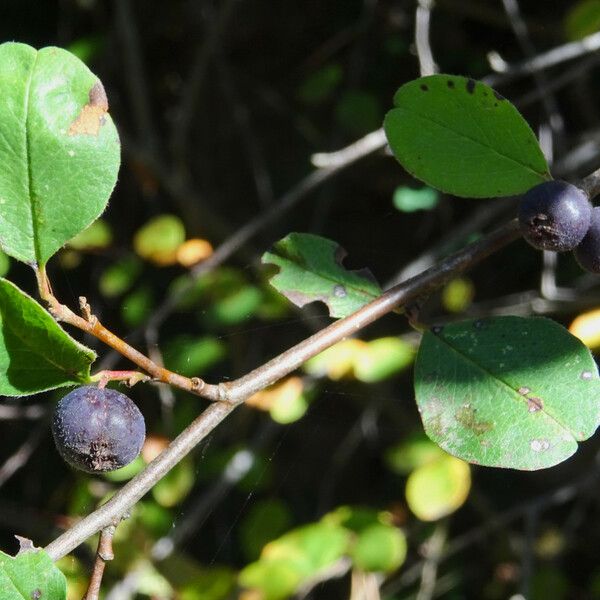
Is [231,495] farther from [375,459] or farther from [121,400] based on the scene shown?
[121,400]

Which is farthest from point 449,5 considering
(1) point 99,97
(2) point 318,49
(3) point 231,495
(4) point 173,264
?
(1) point 99,97

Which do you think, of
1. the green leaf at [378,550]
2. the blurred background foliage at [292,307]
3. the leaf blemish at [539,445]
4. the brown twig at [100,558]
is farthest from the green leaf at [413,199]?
the brown twig at [100,558]

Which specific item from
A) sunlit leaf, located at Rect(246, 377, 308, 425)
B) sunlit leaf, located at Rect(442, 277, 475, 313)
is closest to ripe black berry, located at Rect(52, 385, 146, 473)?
sunlit leaf, located at Rect(246, 377, 308, 425)

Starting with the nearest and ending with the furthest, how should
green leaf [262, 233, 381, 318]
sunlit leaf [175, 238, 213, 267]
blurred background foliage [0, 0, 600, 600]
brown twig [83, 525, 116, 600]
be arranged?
brown twig [83, 525, 116, 600]
green leaf [262, 233, 381, 318]
blurred background foliage [0, 0, 600, 600]
sunlit leaf [175, 238, 213, 267]

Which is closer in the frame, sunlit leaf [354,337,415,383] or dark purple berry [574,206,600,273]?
dark purple berry [574,206,600,273]

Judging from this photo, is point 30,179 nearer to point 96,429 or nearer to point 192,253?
point 96,429

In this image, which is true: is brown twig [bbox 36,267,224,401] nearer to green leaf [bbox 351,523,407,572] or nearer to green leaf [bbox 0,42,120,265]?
green leaf [bbox 0,42,120,265]
